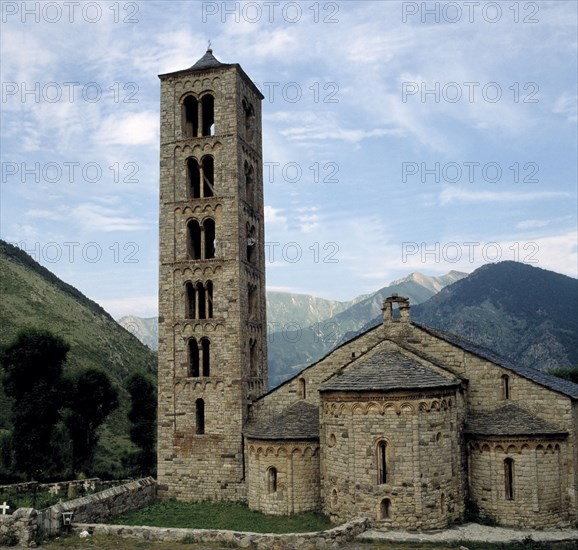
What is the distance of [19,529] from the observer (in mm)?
21312

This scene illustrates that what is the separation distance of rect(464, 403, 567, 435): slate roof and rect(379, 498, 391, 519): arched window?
459 cm

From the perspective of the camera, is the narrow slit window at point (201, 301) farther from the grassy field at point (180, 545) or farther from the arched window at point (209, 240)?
the grassy field at point (180, 545)

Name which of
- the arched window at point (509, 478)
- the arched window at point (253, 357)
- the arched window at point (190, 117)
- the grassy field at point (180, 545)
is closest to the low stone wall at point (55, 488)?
the grassy field at point (180, 545)

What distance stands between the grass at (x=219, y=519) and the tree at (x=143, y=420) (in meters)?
15.6

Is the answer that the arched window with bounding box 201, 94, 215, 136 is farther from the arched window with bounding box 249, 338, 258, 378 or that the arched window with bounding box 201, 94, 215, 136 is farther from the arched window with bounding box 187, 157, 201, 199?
the arched window with bounding box 249, 338, 258, 378

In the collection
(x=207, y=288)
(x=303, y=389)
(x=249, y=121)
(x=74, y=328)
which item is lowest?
(x=303, y=389)

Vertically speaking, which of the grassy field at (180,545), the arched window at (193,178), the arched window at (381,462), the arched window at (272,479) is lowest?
the grassy field at (180,545)

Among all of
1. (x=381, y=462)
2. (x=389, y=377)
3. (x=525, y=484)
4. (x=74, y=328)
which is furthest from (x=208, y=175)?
(x=74, y=328)

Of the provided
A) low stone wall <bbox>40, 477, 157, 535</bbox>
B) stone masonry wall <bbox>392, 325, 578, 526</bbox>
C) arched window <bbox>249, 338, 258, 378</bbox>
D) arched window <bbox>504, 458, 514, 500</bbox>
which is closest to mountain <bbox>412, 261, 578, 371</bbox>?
arched window <bbox>249, 338, 258, 378</bbox>

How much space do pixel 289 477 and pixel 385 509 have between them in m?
4.76

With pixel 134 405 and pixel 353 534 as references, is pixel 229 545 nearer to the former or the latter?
pixel 353 534

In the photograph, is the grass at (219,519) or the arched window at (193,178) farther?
A: the arched window at (193,178)

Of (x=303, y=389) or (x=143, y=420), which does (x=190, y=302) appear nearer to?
(x=303, y=389)

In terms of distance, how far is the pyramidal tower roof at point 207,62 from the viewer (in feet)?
105
